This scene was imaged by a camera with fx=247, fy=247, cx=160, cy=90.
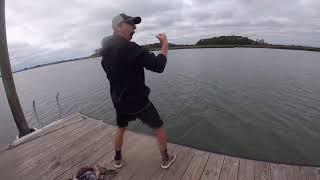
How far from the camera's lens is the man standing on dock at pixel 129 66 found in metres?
3.14

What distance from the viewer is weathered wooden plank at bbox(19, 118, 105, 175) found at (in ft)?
14.3

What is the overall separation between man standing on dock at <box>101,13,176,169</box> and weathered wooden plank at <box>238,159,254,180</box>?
4.52 ft

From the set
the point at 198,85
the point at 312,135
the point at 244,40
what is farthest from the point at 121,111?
the point at 244,40

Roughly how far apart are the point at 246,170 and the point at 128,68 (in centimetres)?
235

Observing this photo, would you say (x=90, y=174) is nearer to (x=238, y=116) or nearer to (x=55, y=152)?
(x=55, y=152)

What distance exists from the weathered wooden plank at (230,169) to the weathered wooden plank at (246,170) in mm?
60

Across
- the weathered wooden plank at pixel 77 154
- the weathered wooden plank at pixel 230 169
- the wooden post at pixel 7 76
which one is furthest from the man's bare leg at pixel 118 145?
the wooden post at pixel 7 76

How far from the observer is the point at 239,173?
3.69 metres

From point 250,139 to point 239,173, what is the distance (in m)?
4.27

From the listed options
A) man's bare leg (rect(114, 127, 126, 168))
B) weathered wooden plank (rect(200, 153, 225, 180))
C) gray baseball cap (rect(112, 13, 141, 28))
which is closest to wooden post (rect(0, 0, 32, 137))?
man's bare leg (rect(114, 127, 126, 168))

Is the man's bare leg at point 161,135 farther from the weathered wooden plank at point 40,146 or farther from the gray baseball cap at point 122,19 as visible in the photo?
the weathered wooden plank at point 40,146

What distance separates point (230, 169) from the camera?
3797 millimetres

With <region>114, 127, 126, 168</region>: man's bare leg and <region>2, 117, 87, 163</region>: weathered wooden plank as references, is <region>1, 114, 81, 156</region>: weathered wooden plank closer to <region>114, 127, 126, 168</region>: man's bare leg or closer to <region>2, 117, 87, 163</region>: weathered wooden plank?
<region>2, 117, 87, 163</region>: weathered wooden plank

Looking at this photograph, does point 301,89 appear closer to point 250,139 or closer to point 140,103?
point 250,139
